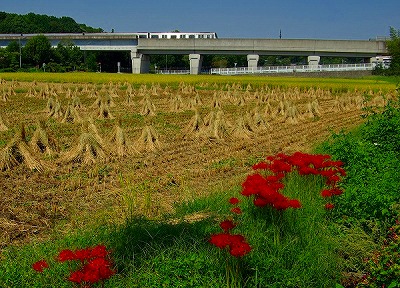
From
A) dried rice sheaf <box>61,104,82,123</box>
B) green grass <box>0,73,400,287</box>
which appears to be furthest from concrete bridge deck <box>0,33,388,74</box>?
green grass <box>0,73,400,287</box>

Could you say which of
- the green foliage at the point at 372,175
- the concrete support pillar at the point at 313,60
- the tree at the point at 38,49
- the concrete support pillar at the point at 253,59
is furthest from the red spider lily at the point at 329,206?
the tree at the point at 38,49

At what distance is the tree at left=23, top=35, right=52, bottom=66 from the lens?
68.9 m

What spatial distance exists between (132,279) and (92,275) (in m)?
1.04

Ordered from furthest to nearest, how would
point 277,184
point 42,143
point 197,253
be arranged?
point 42,143, point 277,184, point 197,253

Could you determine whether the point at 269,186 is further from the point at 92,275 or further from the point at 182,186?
the point at 182,186

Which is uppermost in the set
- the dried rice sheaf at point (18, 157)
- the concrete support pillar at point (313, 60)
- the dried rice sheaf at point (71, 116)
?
the concrete support pillar at point (313, 60)

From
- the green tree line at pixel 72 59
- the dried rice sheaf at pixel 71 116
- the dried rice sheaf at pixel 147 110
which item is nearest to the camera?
the dried rice sheaf at pixel 71 116

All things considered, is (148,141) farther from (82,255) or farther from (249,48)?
(249,48)

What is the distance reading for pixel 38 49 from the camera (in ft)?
225

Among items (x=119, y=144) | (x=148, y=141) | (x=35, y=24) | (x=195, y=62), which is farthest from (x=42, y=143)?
(x=35, y=24)

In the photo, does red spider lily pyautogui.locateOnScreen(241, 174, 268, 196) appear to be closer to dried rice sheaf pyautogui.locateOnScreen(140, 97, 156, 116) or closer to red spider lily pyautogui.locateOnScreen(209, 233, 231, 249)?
red spider lily pyautogui.locateOnScreen(209, 233, 231, 249)

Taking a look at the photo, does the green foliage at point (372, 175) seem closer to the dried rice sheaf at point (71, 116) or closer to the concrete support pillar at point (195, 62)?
the dried rice sheaf at point (71, 116)

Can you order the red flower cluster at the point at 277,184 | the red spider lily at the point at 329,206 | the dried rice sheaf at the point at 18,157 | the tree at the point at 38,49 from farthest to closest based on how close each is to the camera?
the tree at the point at 38,49 → the dried rice sheaf at the point at 18,157 → the red spider lily at the point at 329,206 → the red flower cluster at the point at 277,184

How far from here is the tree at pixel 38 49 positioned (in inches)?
2712
